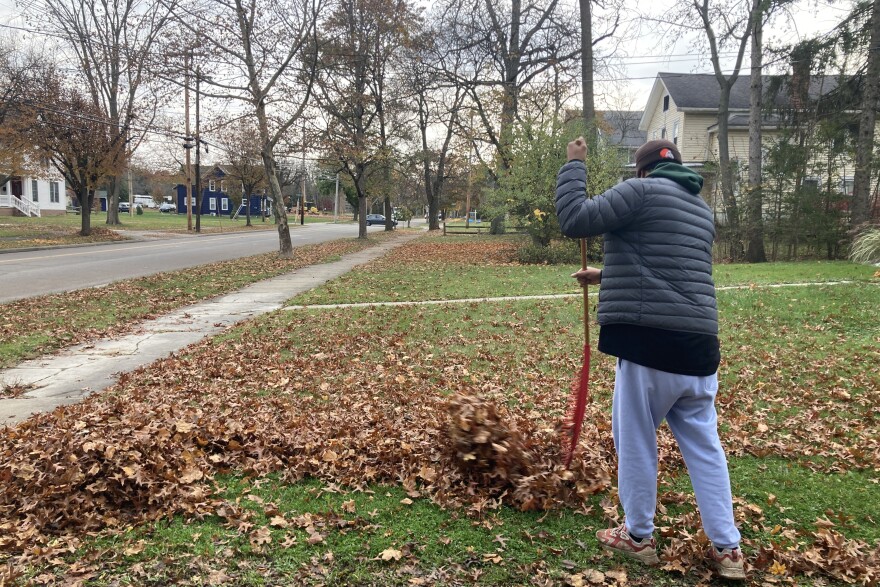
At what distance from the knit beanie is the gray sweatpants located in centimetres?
100

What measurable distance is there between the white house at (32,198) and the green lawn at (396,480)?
48.0 metres

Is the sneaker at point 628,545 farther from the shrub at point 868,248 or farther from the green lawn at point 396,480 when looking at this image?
the shrub at point 868,248

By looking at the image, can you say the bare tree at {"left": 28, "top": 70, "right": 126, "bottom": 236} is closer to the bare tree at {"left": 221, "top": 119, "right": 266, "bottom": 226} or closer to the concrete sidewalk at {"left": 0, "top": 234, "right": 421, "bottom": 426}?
the bare tree at {"left": 221, "top": 119, "right": 266, "bottom": 226}

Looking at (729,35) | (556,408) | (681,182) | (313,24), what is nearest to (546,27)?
(729,35)

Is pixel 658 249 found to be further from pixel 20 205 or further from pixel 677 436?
pixel 20 205

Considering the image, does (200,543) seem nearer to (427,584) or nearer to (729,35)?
(427,584)

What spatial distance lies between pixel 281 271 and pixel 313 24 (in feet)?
25.2

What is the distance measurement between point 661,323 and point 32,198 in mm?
59363

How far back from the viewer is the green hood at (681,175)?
2.93 m

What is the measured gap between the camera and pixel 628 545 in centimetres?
311

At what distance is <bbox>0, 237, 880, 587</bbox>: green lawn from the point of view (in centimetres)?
307

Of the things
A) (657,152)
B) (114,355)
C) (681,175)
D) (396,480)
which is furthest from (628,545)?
(114,355)

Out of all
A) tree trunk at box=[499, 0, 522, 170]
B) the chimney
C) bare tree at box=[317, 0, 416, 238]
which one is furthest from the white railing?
the chimney

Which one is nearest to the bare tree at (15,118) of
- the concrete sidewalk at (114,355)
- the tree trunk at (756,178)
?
the concrete sidewalk at (114,355)
